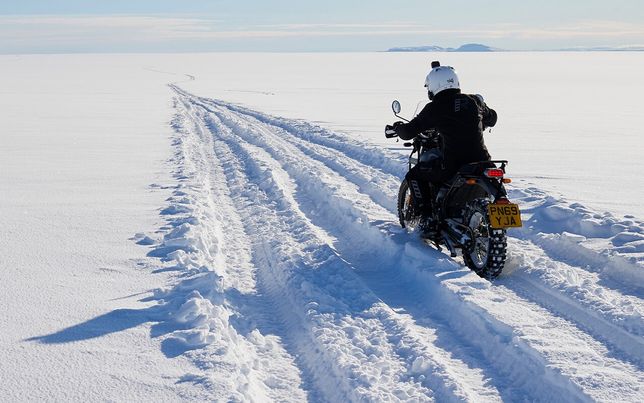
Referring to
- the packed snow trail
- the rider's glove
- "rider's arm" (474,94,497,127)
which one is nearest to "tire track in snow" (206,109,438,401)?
the packed snow trail

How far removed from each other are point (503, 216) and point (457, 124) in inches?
45.0

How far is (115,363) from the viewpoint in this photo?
375 centimetres

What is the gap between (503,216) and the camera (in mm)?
5391

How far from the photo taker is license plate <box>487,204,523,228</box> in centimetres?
537

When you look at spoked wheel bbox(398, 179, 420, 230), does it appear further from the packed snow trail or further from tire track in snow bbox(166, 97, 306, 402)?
tire track in snow bbox(166, 97, 306, 402)

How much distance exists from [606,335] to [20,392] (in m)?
3.52

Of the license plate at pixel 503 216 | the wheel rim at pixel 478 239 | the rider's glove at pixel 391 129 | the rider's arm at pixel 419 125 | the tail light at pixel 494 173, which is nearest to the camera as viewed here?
the license plate at pixel 503 216

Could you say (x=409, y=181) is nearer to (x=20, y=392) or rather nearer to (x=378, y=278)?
(x=378, y=278)

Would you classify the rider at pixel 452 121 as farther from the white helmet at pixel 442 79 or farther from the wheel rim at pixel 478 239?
the wheel rim at pixel 478 239

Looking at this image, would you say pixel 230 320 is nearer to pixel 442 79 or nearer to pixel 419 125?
pixel 419 125

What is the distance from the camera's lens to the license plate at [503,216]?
17.6ft

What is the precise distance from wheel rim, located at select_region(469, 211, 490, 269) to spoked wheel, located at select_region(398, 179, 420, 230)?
1117 millimetres

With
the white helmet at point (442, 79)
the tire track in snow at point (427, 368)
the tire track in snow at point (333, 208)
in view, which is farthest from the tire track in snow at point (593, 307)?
the white helmet at point (442, 79)

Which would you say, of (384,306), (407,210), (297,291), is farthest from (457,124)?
(297,291)
